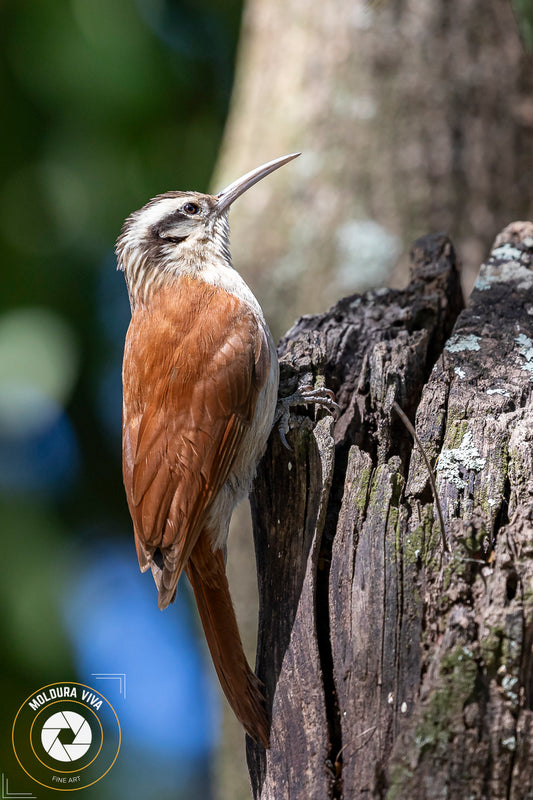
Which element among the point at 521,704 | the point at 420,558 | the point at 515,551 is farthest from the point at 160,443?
the point at 521,704

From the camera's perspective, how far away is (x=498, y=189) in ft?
15.3

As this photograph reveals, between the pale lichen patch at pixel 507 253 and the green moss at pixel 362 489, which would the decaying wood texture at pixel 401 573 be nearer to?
the green moss at pixel 362 489

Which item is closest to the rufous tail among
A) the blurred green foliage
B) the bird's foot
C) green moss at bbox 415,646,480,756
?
the bird's foot

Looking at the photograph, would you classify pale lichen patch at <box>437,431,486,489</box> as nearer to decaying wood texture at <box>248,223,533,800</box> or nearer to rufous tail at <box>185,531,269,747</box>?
decaying wood texture at <box>248,223,533,800</box>

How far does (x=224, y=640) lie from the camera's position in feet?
8.20

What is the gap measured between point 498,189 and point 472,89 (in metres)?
0.65

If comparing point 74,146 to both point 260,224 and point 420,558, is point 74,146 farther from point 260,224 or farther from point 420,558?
point 420,558

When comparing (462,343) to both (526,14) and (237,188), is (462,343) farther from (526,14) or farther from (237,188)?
(237,188)

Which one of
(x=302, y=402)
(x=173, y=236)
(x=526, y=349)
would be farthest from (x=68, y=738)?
(x=526, y=349)

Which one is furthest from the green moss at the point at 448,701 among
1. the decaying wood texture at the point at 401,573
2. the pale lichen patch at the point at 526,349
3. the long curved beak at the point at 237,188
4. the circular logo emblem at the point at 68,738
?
the long curved beak at the point at 237,188

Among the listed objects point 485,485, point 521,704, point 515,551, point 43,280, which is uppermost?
point 43,280

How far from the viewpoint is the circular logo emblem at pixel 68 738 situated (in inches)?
130

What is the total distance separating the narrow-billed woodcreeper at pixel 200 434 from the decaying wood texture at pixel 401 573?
111mm

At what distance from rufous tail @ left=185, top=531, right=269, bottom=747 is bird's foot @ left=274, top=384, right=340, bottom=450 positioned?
1.54 feet
